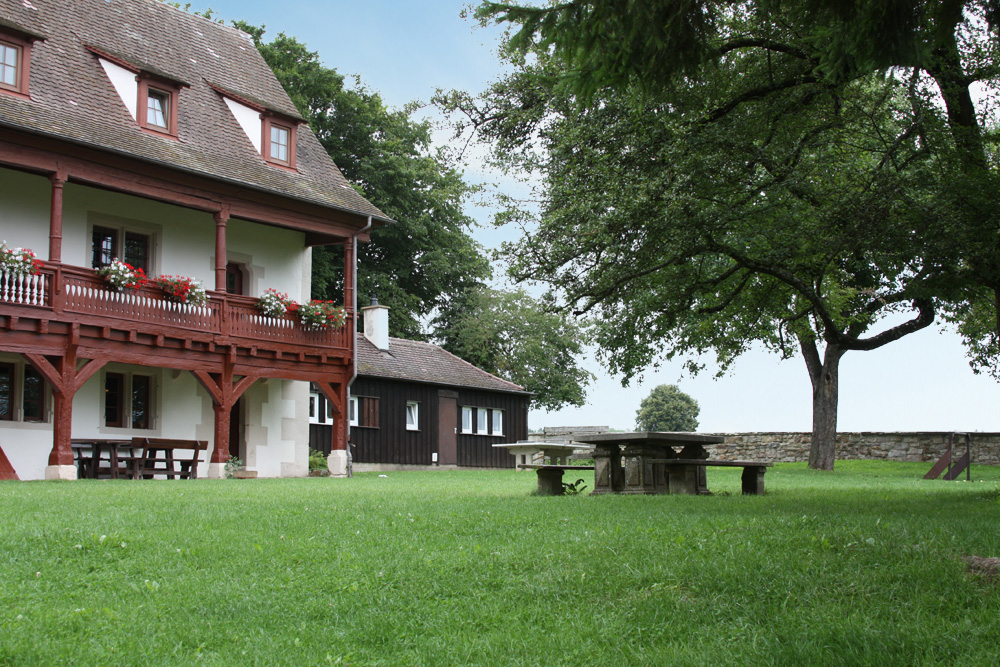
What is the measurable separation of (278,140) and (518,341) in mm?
24048

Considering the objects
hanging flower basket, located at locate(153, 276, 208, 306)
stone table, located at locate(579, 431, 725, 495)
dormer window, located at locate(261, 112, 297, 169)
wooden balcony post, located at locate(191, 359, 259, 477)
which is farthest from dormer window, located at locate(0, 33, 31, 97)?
stone table, located at locate(579, 431, 725, 495)

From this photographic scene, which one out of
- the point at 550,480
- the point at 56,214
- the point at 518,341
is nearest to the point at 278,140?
the point at 56,214

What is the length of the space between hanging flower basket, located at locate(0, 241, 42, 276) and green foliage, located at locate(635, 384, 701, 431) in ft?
221

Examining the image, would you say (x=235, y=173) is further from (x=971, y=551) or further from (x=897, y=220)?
(x=971, y=551)

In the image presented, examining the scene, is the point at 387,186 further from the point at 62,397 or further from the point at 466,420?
the point at 62,397

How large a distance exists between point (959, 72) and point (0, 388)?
18.0 meters

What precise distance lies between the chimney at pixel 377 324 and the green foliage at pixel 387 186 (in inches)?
157

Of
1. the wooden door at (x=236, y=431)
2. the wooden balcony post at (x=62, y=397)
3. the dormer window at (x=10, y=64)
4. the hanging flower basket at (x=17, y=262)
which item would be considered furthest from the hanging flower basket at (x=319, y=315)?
the dormer window at (x=10, y=64)

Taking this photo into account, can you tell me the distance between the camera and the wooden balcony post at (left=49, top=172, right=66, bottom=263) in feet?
60.1

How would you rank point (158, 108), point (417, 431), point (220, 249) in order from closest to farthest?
point (220, 249)
point (158, 108)
point (417, 431)

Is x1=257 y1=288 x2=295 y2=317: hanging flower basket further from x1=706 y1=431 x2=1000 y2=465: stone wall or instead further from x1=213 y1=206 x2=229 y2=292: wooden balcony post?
x1=706 y1=431 x2=1000 y2=465: stone wall

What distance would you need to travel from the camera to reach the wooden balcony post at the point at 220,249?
2123 centimetres

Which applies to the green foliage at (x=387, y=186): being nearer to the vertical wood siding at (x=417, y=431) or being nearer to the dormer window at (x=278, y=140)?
the vertical wood siding at (x=417, y=431)

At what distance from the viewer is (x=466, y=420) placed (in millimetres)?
35594
